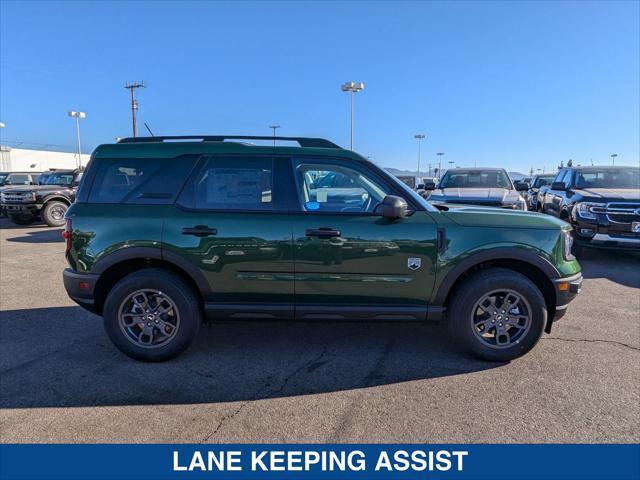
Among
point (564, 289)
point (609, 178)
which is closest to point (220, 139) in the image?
point (564, 289)

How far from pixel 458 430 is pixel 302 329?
2083 millimetres

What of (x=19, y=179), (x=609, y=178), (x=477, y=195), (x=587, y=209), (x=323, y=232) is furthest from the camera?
(x=19, y=179)

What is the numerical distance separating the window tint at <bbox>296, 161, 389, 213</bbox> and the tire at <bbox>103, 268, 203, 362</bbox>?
4.31ft

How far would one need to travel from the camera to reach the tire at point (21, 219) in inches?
544

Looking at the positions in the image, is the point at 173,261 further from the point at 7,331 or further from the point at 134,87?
the point at 134,87

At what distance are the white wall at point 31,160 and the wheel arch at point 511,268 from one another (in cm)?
6653

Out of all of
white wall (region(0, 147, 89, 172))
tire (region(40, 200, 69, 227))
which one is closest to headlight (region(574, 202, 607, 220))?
tire (region(40, 200, 69, 227))

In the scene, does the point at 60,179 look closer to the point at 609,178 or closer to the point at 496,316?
the point at 496,316

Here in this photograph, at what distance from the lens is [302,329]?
14.8 feet

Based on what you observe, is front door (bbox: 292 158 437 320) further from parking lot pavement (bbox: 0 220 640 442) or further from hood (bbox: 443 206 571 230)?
parking lot pavement (bbox: 0 220 640 442)

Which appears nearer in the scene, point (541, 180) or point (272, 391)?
point (272, 391)

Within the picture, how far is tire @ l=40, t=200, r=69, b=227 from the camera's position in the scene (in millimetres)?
13453

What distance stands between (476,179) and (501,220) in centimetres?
683

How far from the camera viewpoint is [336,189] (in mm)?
3799
